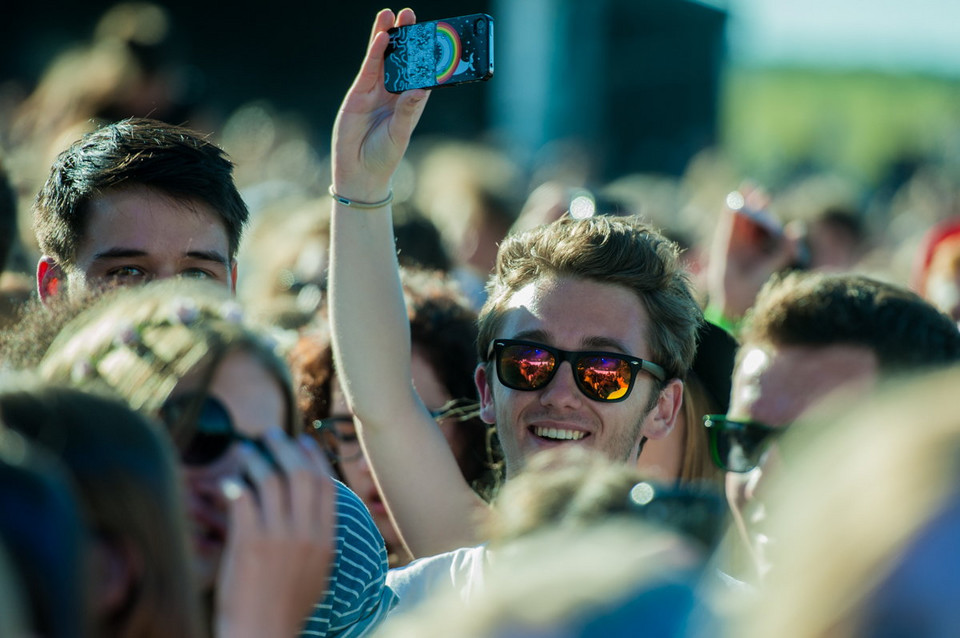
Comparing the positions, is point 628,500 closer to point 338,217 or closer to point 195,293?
point 195,293

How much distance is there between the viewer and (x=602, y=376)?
283 centimetres

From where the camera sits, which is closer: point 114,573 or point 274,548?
point 114,573

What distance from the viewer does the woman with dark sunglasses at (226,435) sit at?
164 cm

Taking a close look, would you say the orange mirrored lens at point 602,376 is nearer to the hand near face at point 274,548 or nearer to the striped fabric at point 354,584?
the striped fabric at point 354,584

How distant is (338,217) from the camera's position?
287cm

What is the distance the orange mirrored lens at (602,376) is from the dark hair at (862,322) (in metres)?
0.42

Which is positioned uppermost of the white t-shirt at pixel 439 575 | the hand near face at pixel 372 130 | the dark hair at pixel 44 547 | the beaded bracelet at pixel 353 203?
the hand near face at pixel 372 130

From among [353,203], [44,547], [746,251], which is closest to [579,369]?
[353,203]

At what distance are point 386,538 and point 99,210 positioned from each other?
4.12 ft

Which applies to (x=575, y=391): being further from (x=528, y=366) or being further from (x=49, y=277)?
(x=49, y=277)

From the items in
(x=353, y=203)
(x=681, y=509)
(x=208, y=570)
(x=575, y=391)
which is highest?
(x=353, y=203)

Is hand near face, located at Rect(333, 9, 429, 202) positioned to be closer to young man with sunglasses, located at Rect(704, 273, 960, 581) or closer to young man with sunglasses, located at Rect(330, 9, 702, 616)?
young man with sunglasses, located at Rect(330, 9, 702, 616)

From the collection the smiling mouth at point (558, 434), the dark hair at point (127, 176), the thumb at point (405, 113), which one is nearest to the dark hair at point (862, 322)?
the smiling mouth at point (558, 434)

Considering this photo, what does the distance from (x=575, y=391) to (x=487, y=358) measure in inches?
11.6
